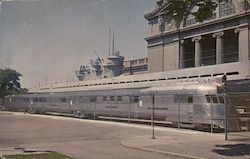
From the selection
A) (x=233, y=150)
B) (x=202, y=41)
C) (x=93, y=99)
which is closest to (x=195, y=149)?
(x=233, y=150)

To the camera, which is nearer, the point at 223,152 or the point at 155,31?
the point at 223,152

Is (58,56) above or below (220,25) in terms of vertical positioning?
below

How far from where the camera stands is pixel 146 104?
35.2 meters

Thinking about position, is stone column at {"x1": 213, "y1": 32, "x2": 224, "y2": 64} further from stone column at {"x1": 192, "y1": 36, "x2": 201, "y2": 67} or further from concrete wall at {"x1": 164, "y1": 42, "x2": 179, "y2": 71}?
concrete wall at {"x1": 164, "y1": 42, "x2": 179, "y2": 71}

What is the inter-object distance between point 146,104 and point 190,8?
22.4m

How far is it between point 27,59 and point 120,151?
6.82 m

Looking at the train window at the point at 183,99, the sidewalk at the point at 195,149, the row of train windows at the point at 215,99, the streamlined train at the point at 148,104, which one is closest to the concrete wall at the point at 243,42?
the streamlined train at the point at 148,104

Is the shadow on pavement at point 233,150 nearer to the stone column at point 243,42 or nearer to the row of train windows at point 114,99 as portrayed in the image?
the row of train windows at point 114,99

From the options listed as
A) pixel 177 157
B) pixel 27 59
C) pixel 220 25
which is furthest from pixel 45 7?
pixel 220 25

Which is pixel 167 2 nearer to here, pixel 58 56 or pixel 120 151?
pixel 58 56

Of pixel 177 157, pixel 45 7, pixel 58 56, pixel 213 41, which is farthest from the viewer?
pixel 213 41

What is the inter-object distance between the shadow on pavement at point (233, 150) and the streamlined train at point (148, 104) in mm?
5507

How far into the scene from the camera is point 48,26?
395 inches

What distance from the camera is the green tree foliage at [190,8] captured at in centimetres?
1291
